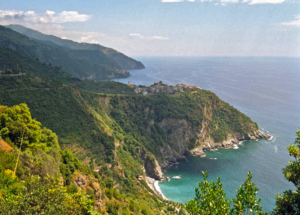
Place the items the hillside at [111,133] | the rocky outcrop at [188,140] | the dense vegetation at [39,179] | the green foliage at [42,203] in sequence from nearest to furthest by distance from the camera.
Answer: the green foliage at [42,203], the dense vegetation at [39,179], the hillside at [111,133], the rocky outcrop at [188,140]

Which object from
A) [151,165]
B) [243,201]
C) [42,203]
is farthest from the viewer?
[151,165]

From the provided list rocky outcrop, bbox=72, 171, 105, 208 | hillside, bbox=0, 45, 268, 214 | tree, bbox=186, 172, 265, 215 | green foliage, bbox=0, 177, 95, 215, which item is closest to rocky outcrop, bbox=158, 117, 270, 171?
hillside, bbox=0, 45, 268, 214

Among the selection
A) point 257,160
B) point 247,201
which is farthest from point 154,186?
point 247,201

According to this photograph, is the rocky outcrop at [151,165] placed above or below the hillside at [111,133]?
below

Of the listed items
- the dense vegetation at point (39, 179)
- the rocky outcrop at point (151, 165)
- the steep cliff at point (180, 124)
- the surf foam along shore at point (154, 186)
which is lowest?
the surf foam along shore at point (154, 186)

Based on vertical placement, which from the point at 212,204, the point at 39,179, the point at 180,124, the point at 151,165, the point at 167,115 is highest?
the point at 212,204

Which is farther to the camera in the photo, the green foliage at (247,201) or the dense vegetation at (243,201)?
the dense vegetation at (243,201)

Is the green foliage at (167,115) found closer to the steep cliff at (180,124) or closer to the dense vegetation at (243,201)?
the steep cliff at (180,124)

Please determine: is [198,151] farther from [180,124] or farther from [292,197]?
[292,197]

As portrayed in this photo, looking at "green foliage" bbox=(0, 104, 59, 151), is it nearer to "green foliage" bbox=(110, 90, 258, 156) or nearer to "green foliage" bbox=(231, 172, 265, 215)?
"green foliage" bbox=(231, 172, 265, 215)

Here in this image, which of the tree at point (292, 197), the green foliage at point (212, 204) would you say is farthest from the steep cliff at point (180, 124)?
the green foliage at point (212, 204)

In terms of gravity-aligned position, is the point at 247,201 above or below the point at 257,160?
above

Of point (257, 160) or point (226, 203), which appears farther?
point (257, 160)
